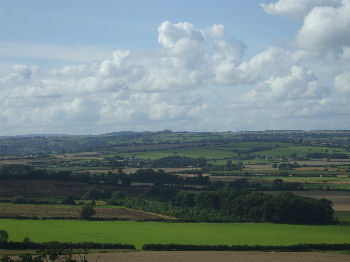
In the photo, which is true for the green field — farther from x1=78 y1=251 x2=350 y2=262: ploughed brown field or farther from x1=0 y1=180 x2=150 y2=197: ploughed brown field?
x1=0 y1=180 x2=150 y2=197: ploughed brown field

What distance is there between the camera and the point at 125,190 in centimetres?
12812

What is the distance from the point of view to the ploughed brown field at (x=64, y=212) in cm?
9018

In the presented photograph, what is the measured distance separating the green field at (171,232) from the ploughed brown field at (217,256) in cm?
459

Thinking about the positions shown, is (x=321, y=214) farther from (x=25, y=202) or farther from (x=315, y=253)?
(x=25, y=202)

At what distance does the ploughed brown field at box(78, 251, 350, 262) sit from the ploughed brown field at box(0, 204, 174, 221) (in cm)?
2730

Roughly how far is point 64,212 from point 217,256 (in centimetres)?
4121

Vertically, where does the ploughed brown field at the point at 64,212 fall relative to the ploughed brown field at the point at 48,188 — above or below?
below

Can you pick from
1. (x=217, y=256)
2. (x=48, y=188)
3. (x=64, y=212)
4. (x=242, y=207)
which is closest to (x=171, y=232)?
(x=217, y=256)

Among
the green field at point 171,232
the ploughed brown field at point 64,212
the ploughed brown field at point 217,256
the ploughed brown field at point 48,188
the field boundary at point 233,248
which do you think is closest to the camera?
the ploughed brown field at point 217,256

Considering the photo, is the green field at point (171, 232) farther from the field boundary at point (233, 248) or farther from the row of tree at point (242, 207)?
the row of tree at point (242, 207)

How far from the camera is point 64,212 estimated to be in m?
93.9

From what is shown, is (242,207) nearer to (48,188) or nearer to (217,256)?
(217,256)

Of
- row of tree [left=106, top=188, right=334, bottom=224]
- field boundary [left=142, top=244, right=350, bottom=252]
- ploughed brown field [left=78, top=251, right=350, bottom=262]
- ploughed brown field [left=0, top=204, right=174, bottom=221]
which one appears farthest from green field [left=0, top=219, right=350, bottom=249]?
ploughed brown field [left=0, top=204, right=174, bottom=221]

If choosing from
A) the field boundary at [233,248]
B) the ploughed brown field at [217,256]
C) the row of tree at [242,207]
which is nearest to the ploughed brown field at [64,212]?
the row of tree at [242,207]
